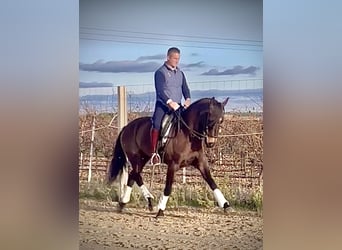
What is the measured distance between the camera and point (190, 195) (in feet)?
8.43

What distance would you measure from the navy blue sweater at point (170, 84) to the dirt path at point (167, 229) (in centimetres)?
63

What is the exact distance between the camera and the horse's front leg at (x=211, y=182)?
8.32ft

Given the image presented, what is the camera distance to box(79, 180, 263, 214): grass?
8.18 ft

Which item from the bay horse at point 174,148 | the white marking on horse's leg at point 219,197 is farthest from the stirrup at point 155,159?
the white marking on horse's leg at point 219,197

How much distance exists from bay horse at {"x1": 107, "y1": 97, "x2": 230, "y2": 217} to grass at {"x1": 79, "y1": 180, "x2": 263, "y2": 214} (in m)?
0.03

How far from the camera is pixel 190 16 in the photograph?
2535 millimetres

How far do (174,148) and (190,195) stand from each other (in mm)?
272

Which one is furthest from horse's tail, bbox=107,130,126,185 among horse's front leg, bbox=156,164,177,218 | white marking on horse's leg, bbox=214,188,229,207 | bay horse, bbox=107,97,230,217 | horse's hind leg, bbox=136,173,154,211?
white marking on horse's leg, bbox=214,188,229,207

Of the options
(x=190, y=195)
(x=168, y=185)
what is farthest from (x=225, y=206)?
(x=168, y=185)

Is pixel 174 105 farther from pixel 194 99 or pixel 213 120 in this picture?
pixel 213 120
